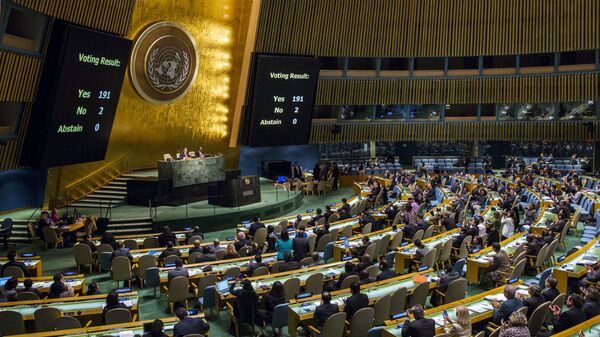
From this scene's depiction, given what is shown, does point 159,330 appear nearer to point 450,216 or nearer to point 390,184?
point 450,216

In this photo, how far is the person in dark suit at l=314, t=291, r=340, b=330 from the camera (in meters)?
8.69

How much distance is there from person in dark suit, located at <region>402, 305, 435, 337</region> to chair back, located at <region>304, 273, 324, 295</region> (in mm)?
2898

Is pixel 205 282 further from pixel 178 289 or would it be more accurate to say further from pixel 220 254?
pixel 220 254

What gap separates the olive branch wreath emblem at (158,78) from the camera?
888 inches

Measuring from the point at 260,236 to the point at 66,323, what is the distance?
736 cm

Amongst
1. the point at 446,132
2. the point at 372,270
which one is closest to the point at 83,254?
the point at 372,270

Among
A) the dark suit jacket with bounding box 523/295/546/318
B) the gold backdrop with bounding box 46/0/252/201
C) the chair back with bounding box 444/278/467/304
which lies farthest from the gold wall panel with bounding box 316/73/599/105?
the dark suit jacket with bounding box 523/295/546/318

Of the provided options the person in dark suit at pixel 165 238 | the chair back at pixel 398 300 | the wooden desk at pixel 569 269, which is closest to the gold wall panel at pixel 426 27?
the person in dark suit at pixel 165 238

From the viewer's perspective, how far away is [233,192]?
1989 centimetres

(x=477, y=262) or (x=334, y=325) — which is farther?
(x=477, y=262)

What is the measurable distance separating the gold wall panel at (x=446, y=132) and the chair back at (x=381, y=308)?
70.1 feet

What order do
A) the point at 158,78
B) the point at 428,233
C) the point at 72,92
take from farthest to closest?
the point at 158,78, the point at 72,92, the point at 428,233

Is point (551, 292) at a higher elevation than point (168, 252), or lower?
higher

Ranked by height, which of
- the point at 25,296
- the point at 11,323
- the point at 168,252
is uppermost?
the point at 168,252
